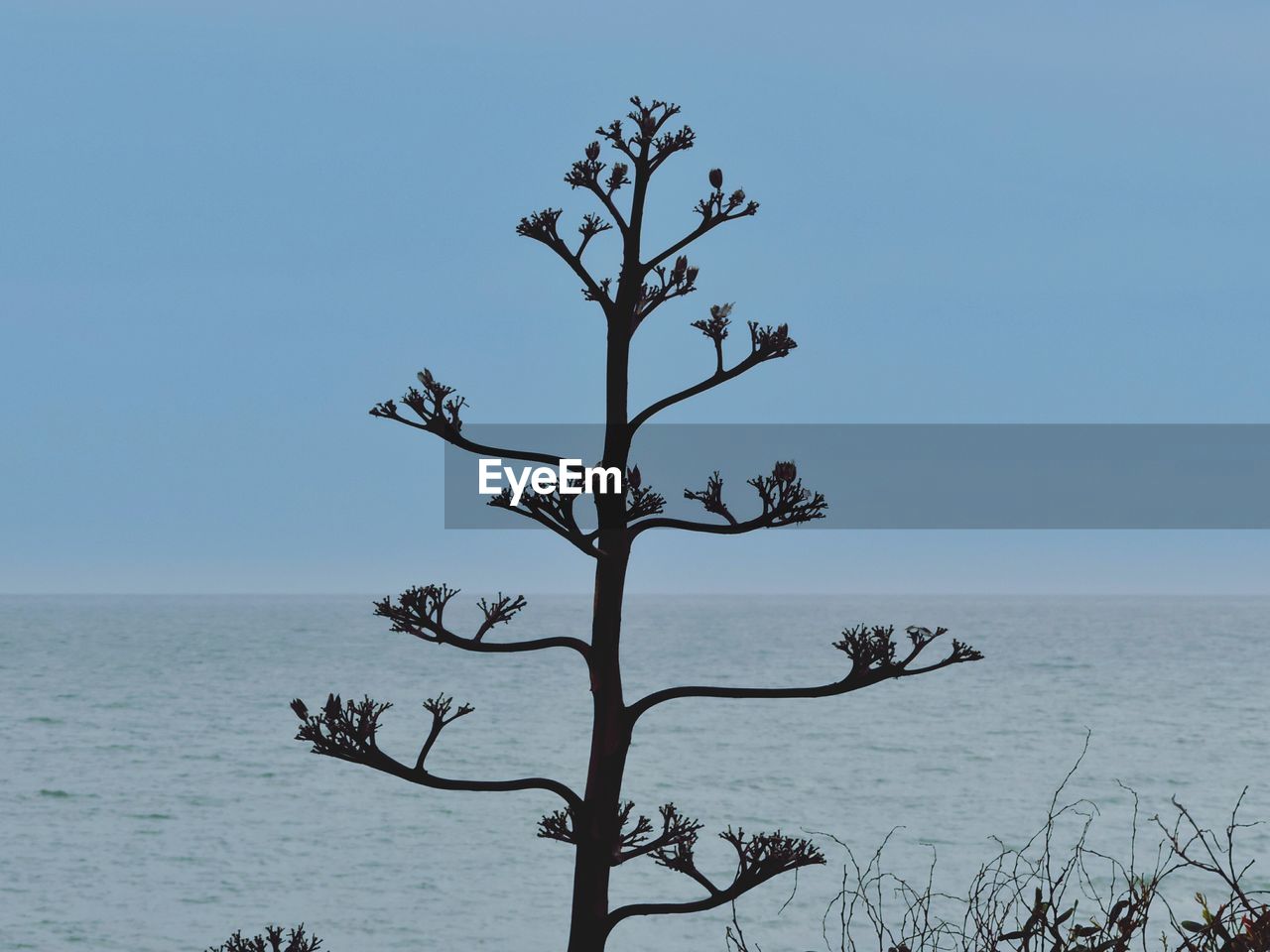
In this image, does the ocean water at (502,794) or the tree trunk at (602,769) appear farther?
the ocean water at (502,794)

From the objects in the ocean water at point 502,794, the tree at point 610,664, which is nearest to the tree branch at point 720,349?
the tree at point 610,664

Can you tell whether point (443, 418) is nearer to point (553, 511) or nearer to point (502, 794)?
point (553, 511)

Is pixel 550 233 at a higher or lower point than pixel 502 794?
higher

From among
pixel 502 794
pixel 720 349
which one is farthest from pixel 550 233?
pixel 502 794

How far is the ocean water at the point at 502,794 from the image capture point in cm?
1908

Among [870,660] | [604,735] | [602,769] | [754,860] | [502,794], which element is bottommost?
[502,794]

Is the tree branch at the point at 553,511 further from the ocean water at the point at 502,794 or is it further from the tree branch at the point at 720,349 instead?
the ocean water at the point at 502,794

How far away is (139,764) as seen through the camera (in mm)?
32750

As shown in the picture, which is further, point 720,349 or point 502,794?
point 502,794

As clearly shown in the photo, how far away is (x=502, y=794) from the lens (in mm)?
30016

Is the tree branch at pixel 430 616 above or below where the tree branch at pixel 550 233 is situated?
below

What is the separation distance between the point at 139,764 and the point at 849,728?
1867 centimetres

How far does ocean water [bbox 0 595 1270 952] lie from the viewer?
62.6 ft

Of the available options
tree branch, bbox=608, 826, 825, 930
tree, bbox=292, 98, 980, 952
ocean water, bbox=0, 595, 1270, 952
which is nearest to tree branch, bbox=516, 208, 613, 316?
tree, bbox=292, 98, 980, 952
